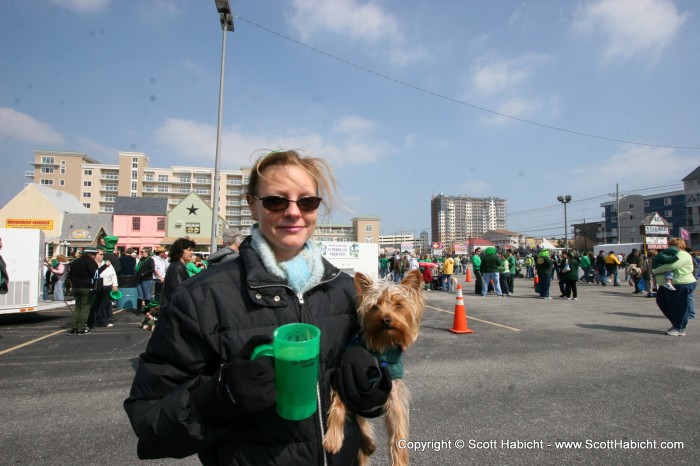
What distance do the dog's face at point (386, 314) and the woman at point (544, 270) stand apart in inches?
490

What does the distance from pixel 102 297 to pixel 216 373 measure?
32.4 feet

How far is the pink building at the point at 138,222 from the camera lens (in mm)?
52312

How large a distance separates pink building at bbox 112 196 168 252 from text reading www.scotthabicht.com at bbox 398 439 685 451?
2271 inches

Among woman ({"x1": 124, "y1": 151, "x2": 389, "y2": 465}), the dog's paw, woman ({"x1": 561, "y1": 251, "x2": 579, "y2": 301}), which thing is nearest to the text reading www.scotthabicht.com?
woman ({"x1": 124, "y1": 151, "x2": 389, "y2": 465})

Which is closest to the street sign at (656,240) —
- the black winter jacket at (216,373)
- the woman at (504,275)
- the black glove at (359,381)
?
the woman at (504,275)

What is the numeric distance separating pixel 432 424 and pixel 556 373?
256 centimetres

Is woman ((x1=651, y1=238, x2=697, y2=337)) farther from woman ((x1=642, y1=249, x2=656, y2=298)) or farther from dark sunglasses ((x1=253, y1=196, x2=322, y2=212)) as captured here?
dark sunglasses ((x1=253, y1=196, x2=322, y2=212))

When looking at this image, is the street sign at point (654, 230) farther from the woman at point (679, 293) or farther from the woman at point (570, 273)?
the woman at point (679, 293)

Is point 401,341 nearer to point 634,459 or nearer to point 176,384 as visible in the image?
point 176,384

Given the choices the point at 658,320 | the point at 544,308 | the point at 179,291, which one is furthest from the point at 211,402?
the point at 544,308

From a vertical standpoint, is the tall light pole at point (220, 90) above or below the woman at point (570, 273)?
above

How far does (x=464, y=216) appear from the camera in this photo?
137250 millimetres

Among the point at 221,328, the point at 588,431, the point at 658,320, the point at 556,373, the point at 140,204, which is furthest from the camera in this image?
the point at 140,204

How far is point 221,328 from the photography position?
1.34m
